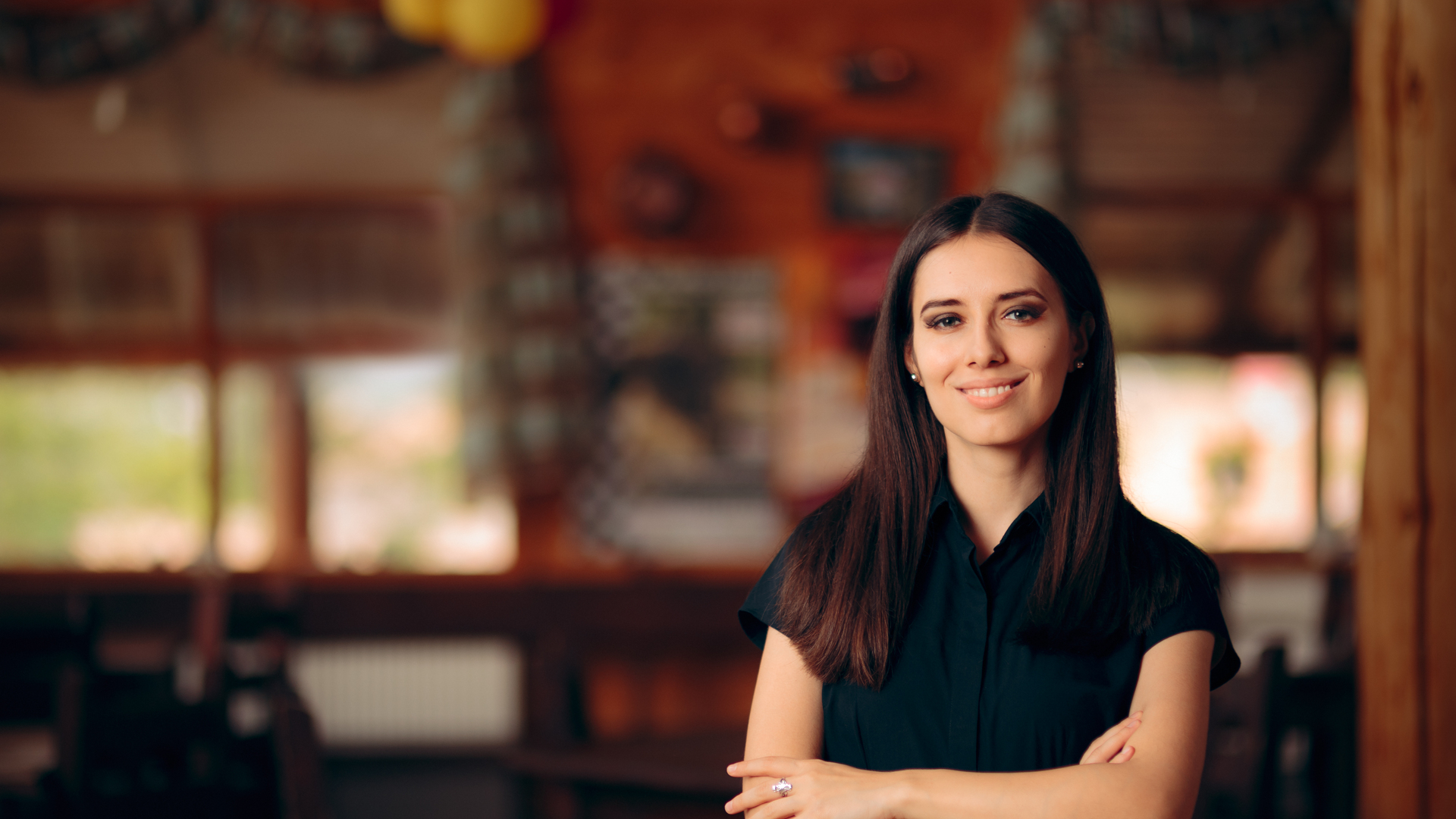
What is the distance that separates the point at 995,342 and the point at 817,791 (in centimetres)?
55

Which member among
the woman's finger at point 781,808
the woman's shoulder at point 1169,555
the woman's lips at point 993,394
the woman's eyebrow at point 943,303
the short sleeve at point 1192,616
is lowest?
the woman's finger at point 781,808

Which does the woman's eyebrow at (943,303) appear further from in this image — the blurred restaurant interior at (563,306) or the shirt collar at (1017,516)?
the blurred restaurant interior at (563,306)

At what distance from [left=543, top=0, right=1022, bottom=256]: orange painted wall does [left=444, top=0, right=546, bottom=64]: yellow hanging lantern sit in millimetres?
1605

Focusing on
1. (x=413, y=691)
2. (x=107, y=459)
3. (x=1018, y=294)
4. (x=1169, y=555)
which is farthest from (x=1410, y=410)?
(x=107, y=459)

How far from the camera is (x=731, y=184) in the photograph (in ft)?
15.0

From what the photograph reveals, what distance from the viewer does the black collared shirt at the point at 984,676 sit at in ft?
4.09

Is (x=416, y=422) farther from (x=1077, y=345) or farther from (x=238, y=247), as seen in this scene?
(x=1077, y=345)

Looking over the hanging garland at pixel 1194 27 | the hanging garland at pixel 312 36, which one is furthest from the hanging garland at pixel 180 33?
the hanging garland at pixel 1194 27

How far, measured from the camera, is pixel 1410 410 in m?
1.88

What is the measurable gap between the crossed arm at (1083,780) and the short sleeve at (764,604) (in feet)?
0.55

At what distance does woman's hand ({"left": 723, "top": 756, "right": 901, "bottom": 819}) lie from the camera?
1.23 metres

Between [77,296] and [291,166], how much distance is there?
41.2 inches

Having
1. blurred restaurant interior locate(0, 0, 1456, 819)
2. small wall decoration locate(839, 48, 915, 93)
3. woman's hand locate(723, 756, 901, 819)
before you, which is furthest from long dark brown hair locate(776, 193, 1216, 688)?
small wall decoration locate(839, 48, 915, 93)

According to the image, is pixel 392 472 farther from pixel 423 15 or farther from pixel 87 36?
pixel 423 15
